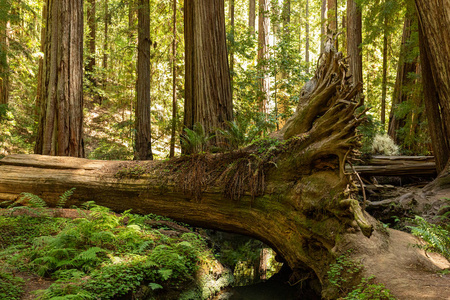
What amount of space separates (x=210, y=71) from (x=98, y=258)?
543cm

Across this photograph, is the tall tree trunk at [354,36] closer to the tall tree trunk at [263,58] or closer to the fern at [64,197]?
the tall tree trunk at [263,58]

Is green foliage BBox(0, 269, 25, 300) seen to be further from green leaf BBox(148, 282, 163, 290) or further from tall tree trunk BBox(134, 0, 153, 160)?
tall tree trunk BBox(134, 0, 153, 160)

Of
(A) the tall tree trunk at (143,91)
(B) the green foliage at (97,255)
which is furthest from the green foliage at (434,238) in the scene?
(A) the tall tree trunk at (143,91)

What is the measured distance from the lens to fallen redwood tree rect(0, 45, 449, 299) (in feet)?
14.9

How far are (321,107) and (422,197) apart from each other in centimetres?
336

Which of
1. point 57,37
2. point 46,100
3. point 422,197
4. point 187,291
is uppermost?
point 57,37

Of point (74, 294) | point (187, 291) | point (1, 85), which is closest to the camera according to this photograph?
point (74, 294)

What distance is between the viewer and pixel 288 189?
543 cm

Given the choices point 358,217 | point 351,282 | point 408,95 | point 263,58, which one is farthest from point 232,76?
point 351,282

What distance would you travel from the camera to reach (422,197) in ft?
23.8

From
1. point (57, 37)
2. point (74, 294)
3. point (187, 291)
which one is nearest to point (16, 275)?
point (74, 294)

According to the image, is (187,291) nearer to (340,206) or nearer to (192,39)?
(340,206)

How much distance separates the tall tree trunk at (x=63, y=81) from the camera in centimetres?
779

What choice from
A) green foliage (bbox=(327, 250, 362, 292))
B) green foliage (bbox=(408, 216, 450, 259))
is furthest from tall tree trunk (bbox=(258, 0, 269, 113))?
green foliage (bbox=(327, 250, 362, 292))
